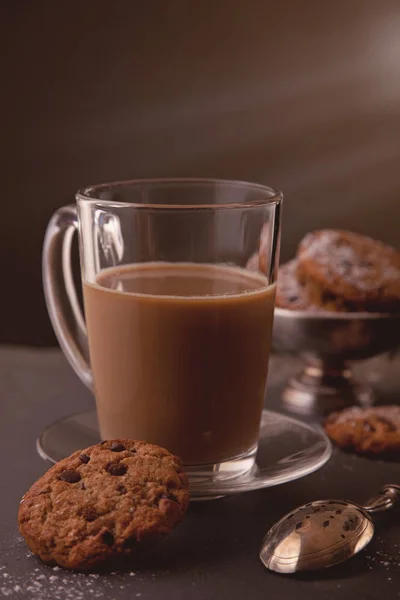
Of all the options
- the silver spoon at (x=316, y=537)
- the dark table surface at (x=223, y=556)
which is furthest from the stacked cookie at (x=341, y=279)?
the silver spoon at (x=316, y=537)

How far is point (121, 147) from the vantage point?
7.91 feet

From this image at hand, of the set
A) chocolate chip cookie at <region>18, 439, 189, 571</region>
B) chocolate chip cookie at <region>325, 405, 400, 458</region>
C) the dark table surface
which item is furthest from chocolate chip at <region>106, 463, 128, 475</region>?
chocolate chip cookie at <region>325, 405, 400, 458</region>

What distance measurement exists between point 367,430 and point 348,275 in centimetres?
34

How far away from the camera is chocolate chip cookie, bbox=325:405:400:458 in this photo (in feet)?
4.21

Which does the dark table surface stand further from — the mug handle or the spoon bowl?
the mug handle

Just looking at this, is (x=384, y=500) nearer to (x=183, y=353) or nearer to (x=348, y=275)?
(x=183, y=353)

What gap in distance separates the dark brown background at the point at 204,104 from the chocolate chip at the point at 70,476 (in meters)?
1.54

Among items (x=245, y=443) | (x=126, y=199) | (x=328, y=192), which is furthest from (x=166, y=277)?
(x=328, y=192)

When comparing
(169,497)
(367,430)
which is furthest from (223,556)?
(367,430)

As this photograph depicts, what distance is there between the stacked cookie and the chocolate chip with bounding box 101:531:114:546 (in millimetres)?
762

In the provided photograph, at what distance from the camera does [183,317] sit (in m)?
1.04

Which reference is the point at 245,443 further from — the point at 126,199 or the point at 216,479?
the point at 126,199

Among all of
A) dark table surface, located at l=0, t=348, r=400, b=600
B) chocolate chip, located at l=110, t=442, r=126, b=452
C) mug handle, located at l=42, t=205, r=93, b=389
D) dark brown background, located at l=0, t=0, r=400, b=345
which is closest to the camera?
dark table surface, located at l=0, t=348, r=400, b=600

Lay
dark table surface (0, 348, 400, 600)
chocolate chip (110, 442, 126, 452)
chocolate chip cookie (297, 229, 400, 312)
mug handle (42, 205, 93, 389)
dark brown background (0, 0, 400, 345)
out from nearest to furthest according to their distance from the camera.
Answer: dark table surface (0, 348, 400, 600)
chocolate chip (110, 442, 126, 452)
mug handle (42, 205, 93, 389)
chocolate chip cookie (297, 229, 400, 312)
dark brown background (0, 0, 400, 345)
